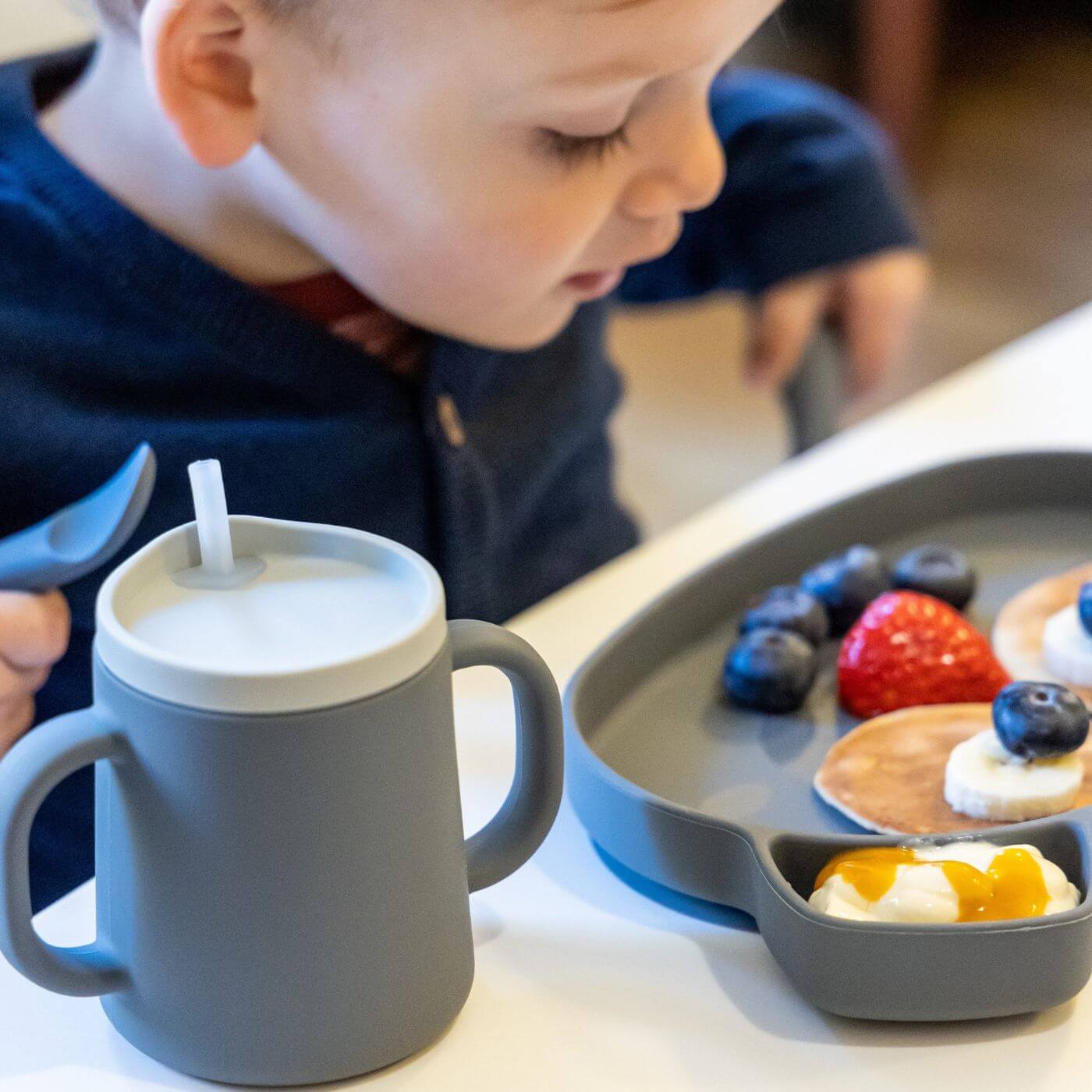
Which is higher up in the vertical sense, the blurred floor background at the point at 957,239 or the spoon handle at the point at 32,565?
the spoon handle at the point at 32,565

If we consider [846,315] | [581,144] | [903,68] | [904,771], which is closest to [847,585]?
[904,771]

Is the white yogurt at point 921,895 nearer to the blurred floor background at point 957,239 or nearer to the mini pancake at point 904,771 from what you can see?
the mini pancake at point 904,771

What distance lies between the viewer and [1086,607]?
0.66m

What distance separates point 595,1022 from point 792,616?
265 millimetres

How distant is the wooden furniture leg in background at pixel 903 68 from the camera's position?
123 inches

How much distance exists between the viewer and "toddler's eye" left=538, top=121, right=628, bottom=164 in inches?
27.3

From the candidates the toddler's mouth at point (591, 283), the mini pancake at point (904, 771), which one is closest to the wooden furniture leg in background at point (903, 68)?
the toddler's mouth at point (591, 283)

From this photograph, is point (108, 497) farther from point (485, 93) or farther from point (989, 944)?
point (989, 944)

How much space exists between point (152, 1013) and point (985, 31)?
330 cm

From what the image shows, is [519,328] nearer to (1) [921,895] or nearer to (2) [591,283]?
(2) [591,283]

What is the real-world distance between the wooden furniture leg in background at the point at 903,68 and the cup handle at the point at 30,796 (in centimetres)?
299

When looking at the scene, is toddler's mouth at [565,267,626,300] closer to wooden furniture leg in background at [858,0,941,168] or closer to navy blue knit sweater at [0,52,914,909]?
navy blue knit sweater at [0,52,914,909]

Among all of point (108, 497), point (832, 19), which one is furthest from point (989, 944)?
point (832, 19)

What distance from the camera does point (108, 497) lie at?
2.01 feet
